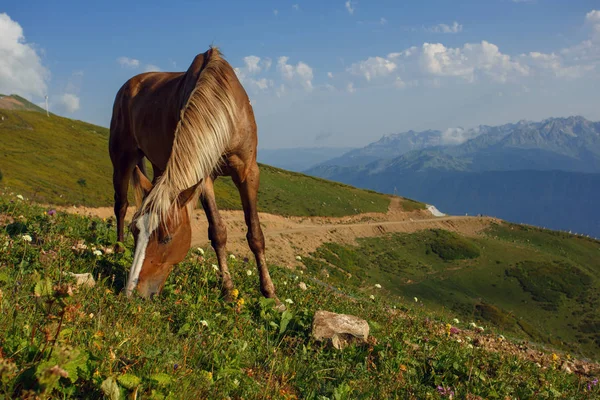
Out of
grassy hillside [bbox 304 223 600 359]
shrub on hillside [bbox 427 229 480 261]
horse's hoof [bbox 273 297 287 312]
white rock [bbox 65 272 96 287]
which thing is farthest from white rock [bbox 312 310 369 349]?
shrub on hillside [bbox 427 229 480 261]

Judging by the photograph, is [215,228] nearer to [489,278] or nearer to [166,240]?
[166,240]

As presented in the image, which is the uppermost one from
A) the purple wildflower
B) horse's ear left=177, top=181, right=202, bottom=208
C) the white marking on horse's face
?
horse's ear left=177, top=181, right=202, bottom=208

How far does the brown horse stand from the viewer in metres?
5.53

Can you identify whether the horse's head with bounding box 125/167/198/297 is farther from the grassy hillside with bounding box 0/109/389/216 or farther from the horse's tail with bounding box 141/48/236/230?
the grassy hillside with bounding box 0/109/389/216

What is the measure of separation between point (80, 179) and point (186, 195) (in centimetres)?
5091

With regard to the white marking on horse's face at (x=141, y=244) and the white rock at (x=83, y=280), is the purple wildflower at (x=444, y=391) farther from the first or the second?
the white rock at (x=83, y=280)

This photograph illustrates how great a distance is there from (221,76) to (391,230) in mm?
61687

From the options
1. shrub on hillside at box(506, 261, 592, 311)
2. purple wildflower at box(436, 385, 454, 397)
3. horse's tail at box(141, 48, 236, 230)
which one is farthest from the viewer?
shrub on hillside at box(506, 261, 592, 311)

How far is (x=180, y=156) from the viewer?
5.90 meters

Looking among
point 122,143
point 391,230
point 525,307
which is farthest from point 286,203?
point 122,143

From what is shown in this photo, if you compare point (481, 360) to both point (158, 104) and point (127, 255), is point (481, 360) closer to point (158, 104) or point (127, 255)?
point (127, 255)

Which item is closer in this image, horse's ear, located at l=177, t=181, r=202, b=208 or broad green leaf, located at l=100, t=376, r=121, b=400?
A: broad green leaf, located at l=100, t=376, r=121, b=400

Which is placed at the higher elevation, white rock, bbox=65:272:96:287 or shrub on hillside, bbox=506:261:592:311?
white rock, bbox=65:272:96:287

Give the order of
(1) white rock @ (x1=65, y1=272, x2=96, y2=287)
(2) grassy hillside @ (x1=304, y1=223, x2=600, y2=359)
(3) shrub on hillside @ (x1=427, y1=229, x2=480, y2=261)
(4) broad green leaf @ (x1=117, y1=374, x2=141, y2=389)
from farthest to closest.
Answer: (3) shrub on hillside @ (x1=427, y1=229, x2=480, y2=261)
(2) grassy hillside @ (x1=304, y1=223, x2=600, y2=359)
(1) white rock @ (x1=65, y1=272, x2=96, y2=287)
(4) broad green leaf @ (x1=117, y1=374, x2=141, y2=389)
